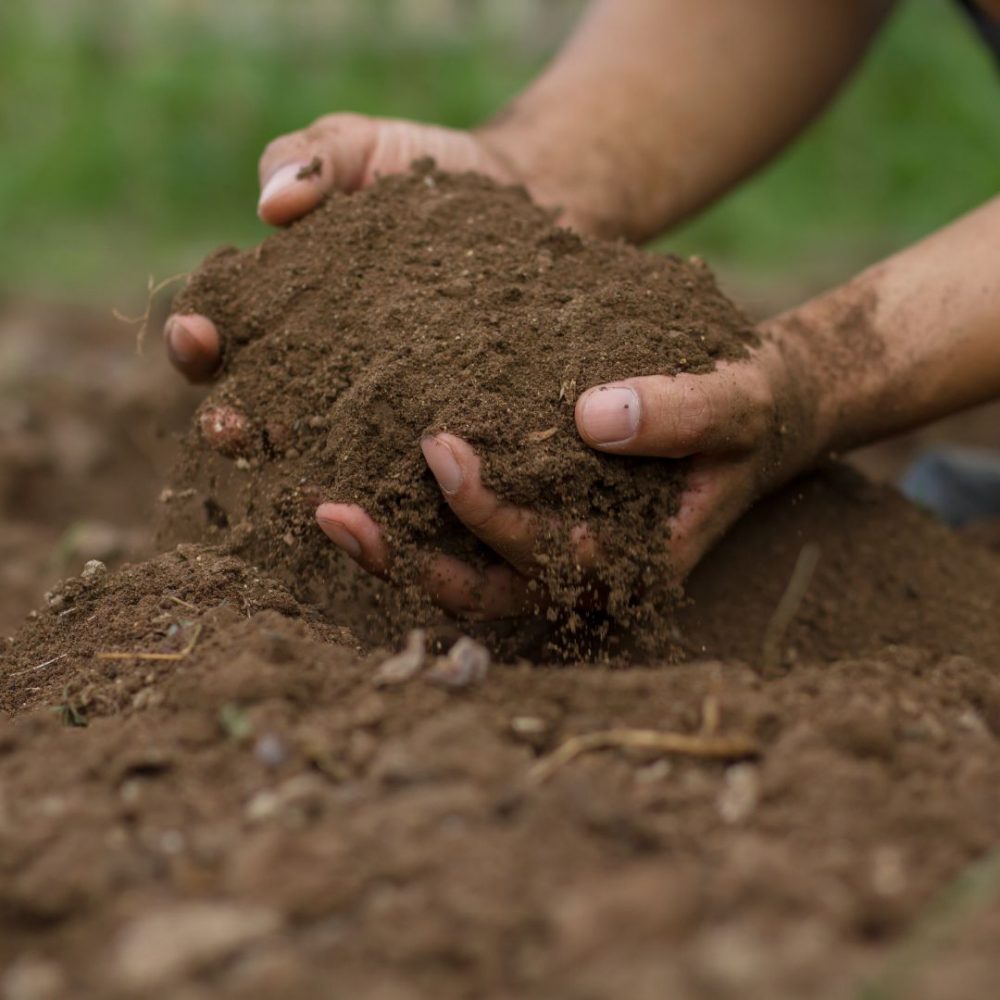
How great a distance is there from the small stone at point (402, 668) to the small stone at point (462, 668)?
0.8 inches

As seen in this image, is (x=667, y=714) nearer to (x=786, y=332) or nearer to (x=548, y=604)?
(x=548, y=604)

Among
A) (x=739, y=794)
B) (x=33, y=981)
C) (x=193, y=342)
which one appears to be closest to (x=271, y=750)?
(x=33, y=981)

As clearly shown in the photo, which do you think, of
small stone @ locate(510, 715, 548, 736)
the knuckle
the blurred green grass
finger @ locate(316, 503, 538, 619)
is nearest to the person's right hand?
finger @ locate(316, 503, 538, 619)

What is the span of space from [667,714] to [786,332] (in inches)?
37.8

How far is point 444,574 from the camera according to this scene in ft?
6.01

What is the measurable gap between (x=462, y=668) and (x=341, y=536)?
46 cm

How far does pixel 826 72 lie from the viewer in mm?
2979

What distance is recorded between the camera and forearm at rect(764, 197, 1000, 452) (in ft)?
6.86

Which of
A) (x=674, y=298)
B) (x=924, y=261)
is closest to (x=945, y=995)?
(x=674, y=298)

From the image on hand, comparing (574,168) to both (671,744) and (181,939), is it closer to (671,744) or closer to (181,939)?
(671,744)

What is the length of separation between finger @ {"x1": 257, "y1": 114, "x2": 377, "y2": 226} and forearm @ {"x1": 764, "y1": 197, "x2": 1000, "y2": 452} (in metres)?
0.84

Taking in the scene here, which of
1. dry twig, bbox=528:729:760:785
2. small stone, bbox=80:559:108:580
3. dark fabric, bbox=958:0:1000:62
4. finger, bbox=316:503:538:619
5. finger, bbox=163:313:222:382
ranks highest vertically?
dark fabric, bbox=958:0:1000:62

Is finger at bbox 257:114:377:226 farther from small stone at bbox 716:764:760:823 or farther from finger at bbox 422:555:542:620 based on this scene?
small stone at bbox 716:764:760:823

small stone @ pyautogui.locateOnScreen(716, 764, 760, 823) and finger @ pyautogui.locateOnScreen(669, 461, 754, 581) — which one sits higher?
finger @ pyautogui.locateOnScreen(669, 461, 754, 581)
